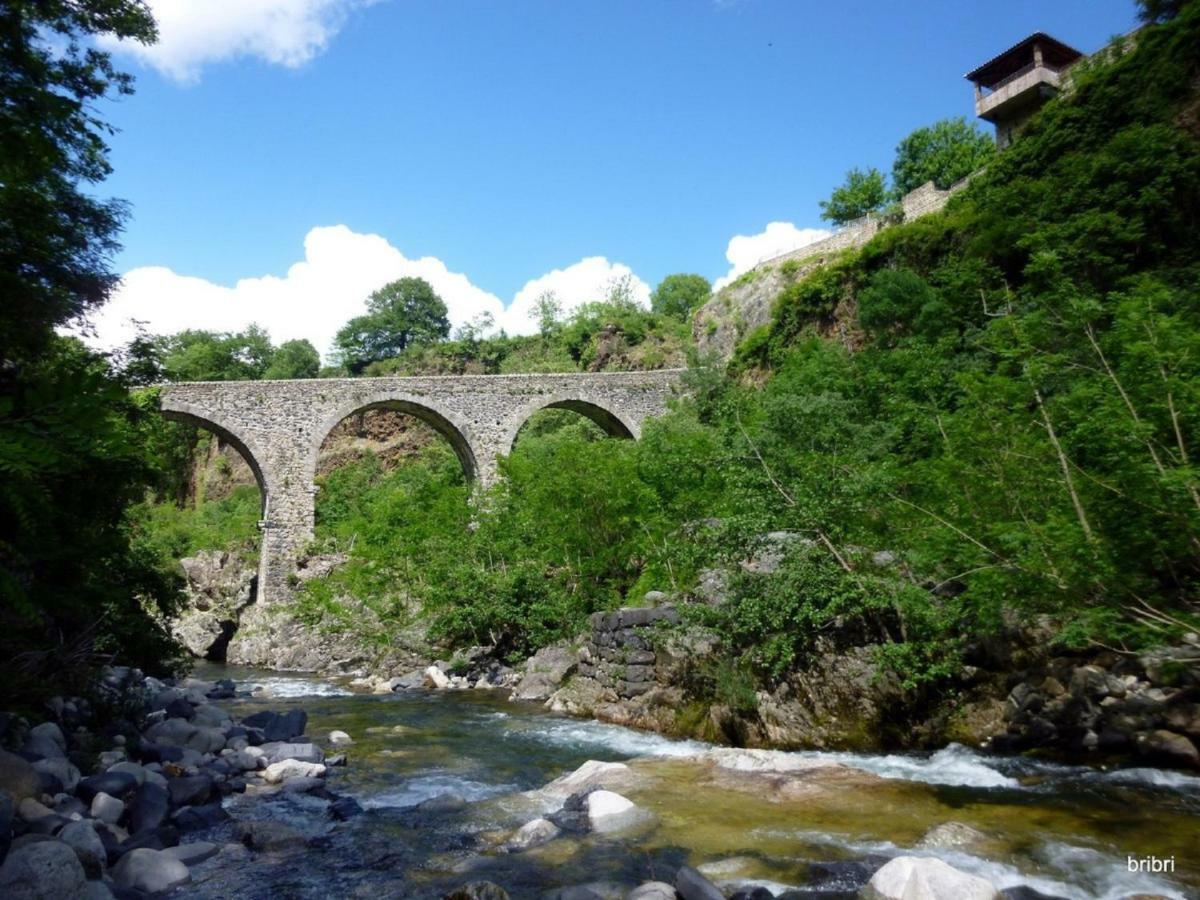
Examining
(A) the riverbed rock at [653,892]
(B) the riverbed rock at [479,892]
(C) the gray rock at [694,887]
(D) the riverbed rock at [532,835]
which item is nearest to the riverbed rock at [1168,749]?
(C) the gray rock at [694,887]

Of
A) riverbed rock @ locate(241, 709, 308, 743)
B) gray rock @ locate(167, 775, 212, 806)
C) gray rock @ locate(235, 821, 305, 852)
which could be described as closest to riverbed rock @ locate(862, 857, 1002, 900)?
gray rock @ locate(235, 821, 305, 852)

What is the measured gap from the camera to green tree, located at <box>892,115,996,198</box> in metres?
39.4

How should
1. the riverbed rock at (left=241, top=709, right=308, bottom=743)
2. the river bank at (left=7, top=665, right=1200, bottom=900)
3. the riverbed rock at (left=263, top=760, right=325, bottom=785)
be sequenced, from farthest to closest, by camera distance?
the riverbed rock at (left=241, top=709, right=308, bottom=743)
the riverbed rock at (left=263, top=760, right=325, bottom=785)
the river bank at (left=7, top=665, right=1200, bottom=900)

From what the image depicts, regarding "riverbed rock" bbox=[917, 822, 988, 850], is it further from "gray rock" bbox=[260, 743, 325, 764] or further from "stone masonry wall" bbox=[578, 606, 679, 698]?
"gray rock" bbox=[260, 743, 325, 764]

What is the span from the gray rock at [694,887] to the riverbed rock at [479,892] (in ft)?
2.72

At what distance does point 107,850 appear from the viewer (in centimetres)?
421

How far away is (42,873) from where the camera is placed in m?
3.38

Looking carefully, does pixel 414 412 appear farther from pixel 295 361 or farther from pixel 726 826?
pixel 295 361

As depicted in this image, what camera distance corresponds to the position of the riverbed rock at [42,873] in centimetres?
332

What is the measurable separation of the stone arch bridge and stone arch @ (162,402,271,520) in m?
0.03

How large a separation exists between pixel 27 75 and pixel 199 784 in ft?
14.5

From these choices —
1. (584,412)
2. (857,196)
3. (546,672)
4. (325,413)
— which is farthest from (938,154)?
(546,672)

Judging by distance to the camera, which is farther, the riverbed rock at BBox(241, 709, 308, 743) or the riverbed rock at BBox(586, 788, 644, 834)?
the riverbed rock at BBox(241, 709, 308, 743)

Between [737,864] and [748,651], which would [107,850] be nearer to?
[737,864]
